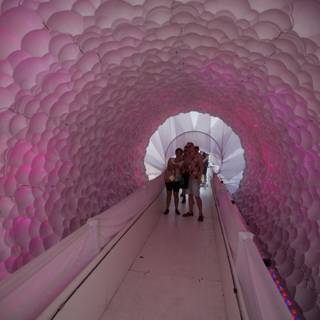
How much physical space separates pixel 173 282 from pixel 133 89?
10.6 ft

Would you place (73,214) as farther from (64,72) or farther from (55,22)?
(55,22)

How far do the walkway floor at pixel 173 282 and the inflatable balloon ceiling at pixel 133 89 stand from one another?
1.26 m

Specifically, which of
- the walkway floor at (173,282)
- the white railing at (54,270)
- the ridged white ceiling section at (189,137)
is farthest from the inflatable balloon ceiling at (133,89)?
the ridged white ceiling section at (189,137)

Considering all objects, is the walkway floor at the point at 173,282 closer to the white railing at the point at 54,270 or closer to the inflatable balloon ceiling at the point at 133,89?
the white railing at the point at 54,270

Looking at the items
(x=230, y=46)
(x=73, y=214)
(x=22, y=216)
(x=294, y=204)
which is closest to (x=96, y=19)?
(x=230, y=46)

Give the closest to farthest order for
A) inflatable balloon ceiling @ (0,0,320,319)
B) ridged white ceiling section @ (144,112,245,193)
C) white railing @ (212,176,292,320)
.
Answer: white railing @ (212,176,292,320)
inflatable balloon ceiling @ (0,0,320,319)
ridged white ceiling section @ (144,112,245,193)

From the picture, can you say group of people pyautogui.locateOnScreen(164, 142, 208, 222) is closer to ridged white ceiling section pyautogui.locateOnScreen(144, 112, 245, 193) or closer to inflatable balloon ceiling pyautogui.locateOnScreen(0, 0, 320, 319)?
inflatable balloon ceiling pyautogui.locateOnScreen(0, 0, 320, 319)

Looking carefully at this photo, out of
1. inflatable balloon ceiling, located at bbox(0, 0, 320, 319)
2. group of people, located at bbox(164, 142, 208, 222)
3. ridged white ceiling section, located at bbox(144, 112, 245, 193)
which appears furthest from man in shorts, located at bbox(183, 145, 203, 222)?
ridged white ceiling section, located at bbox(144, 112, 245, 193)

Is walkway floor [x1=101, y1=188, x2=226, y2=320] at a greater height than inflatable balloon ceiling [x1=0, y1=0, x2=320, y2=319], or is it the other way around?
inflatable balloon ceiling [x1=0, y1=0, x2=320, y2=319]

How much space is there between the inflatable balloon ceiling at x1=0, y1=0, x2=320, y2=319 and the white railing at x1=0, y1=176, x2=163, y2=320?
3.63ft

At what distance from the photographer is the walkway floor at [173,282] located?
2848 mm

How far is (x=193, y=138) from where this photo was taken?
11945mm

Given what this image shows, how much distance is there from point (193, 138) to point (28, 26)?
9824 mm

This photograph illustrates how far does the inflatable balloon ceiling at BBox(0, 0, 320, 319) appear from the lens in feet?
8.48
